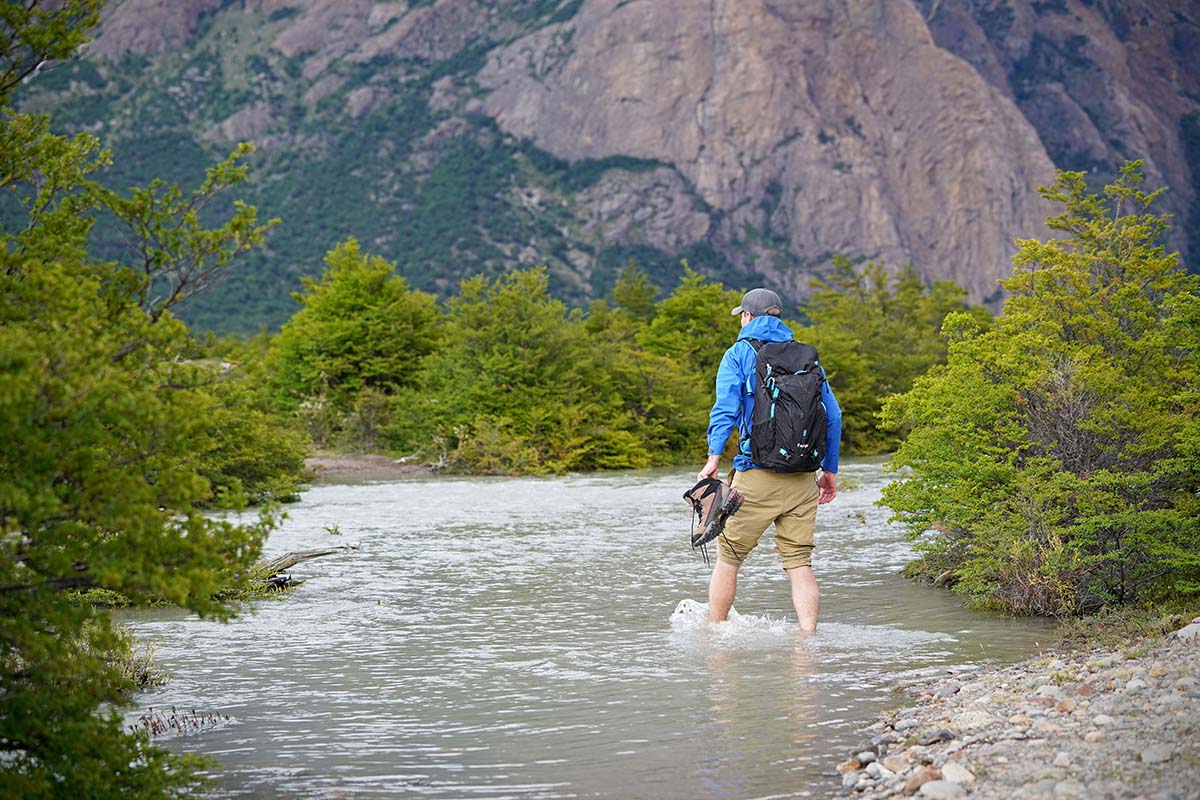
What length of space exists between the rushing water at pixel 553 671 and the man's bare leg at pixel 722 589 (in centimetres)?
14

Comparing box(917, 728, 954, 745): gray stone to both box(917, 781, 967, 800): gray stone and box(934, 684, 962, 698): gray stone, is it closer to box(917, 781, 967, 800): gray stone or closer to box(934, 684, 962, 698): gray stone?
box(917, 781, 967, 800): gray stone

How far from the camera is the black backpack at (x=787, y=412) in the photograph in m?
8.36

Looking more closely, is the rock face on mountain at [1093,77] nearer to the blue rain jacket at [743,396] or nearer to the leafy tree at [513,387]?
the leafy tree at [513,387]

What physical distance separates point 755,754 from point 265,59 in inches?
5485

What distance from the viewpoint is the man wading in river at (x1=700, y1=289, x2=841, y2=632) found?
8.38 meters

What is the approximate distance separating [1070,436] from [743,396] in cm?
305

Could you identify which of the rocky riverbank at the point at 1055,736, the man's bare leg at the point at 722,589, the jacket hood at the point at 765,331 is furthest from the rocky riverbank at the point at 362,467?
the rocky riverbank at the point at 1055,736

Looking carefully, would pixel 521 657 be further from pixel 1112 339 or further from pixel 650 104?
pixel 650 104

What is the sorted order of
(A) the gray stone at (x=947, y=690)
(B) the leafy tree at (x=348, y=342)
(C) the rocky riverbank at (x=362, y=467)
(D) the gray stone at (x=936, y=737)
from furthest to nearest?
(B) the leafy tree at (x=348, y=342) → (C) the rocky riverbank at (x=362, y=467) → (A) the gray stone at (x=947, y=690) → (D) the gray stone at (x=936, y=737)

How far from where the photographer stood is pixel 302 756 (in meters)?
6.40

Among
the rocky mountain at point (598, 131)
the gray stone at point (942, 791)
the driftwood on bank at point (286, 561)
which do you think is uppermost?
the rocky mountain at point (598, 131)

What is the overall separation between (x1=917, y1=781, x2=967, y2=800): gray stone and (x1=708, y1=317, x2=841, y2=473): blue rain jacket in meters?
3.24

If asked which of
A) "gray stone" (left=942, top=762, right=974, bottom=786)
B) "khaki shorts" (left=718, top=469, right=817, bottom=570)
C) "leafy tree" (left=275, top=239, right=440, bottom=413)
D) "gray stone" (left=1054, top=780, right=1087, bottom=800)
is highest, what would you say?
"leafy tree" (left=275, top=239, right=440, bottom=413)

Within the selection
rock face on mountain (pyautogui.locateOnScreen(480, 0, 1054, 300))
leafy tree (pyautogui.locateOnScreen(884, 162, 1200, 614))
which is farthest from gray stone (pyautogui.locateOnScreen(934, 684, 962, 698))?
rock face on mountain (pyautogui.locateOnScreen(480, 0, 1054, 300))
